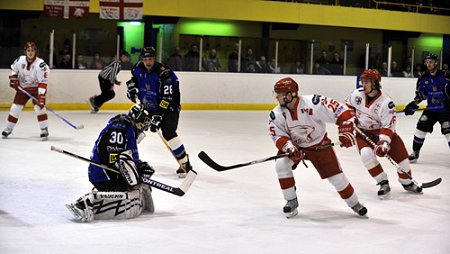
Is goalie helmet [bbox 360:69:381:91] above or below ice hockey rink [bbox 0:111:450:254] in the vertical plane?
above

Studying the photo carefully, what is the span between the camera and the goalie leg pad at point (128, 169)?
16.8ft

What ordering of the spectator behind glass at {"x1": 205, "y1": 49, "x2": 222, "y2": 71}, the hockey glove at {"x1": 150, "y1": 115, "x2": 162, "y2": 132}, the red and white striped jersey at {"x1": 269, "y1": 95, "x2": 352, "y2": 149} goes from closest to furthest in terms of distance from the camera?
the red and white striped jersey at {"x1": 269, "y1": 95, "x2": 352, "y2": 149}
the hockey glove at {"x1": 150, "y1": 115, "x2": 162, "y2": 132}
the spectator behind glass at {"x1": 205, "y1": 49, "x2": 222, "y2": 71}

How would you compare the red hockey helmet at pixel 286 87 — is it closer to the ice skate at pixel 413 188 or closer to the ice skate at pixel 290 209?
the ice skate at pixel 290 209

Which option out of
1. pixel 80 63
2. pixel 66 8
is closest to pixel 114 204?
pixel 80 63

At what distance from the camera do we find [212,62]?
15328 millimetres

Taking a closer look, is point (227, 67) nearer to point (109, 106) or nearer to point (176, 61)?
point (176, 61)

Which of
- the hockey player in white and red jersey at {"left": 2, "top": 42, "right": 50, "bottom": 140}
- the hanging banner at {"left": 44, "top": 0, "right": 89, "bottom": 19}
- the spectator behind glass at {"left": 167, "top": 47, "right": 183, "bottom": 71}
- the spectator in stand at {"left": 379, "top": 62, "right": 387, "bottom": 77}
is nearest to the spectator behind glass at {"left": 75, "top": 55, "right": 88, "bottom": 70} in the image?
the hanging banner at {"left": 44, "top": 0, "right": 89, "bottom": 19}

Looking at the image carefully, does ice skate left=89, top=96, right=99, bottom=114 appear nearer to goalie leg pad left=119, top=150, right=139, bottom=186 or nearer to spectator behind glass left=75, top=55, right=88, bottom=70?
spectator behind glass left=75, top=55, right=88, bottom=70

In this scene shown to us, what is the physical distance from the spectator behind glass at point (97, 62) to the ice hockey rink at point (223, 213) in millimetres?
4836

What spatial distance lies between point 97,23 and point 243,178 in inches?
437

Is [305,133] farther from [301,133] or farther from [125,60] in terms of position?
[125,60]

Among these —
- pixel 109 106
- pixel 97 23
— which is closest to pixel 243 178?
pixel 109 106

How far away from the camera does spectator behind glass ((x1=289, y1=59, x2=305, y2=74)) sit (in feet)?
53.7

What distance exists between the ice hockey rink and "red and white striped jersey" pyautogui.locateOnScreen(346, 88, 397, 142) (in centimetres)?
57
